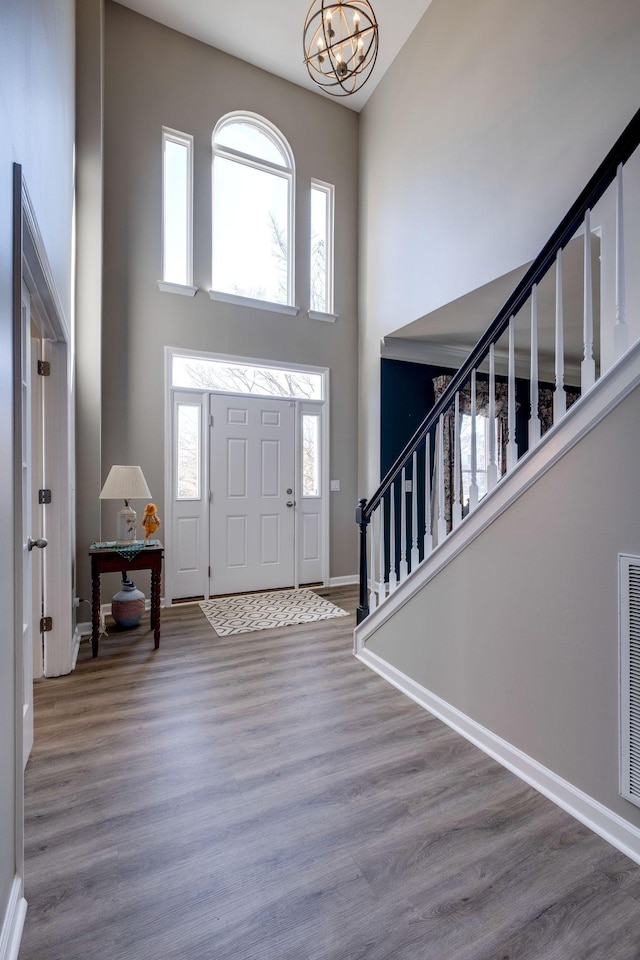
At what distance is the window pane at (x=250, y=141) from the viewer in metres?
4.51

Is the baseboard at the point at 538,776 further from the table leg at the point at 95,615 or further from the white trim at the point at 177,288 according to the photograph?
the white trim at the point at 177,288

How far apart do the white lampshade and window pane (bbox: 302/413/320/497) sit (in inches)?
74.5

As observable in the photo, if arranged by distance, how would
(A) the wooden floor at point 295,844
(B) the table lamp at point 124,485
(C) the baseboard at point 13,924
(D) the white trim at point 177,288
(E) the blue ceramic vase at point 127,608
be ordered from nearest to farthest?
1. (C) the baseboard at point 13,924
2. (A) the wooden floor at point 295,844
3. (B) the table lamp at point 124,485
4. (E) the blue ceramic vase at point 127,608
5. (D) the white trim at point 177,288

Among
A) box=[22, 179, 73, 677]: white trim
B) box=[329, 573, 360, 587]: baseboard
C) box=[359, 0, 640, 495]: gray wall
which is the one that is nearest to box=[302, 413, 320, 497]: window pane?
box=[359, 0, 640, 495]: gray wall

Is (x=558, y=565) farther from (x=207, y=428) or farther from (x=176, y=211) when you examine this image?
(x=176, y=211)

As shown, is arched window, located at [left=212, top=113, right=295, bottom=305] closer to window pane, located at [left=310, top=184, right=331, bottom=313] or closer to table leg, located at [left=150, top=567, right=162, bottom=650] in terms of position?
window pane, located at [left=310, top=184, right=331, bottom=313]

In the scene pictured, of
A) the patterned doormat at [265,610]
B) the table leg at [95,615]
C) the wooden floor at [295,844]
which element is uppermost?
the table leg at [95,615]

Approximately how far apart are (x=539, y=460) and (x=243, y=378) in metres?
3.34

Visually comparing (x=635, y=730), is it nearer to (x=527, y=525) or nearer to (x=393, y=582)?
(x=527, y=525)

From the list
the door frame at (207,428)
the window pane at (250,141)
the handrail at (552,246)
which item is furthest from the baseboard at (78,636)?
the window pane at (250,141)

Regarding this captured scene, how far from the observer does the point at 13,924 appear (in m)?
1.17

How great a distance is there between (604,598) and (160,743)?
1.99m

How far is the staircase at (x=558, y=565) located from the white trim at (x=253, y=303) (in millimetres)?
2804

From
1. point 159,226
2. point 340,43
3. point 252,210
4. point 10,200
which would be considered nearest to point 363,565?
point 10,200
